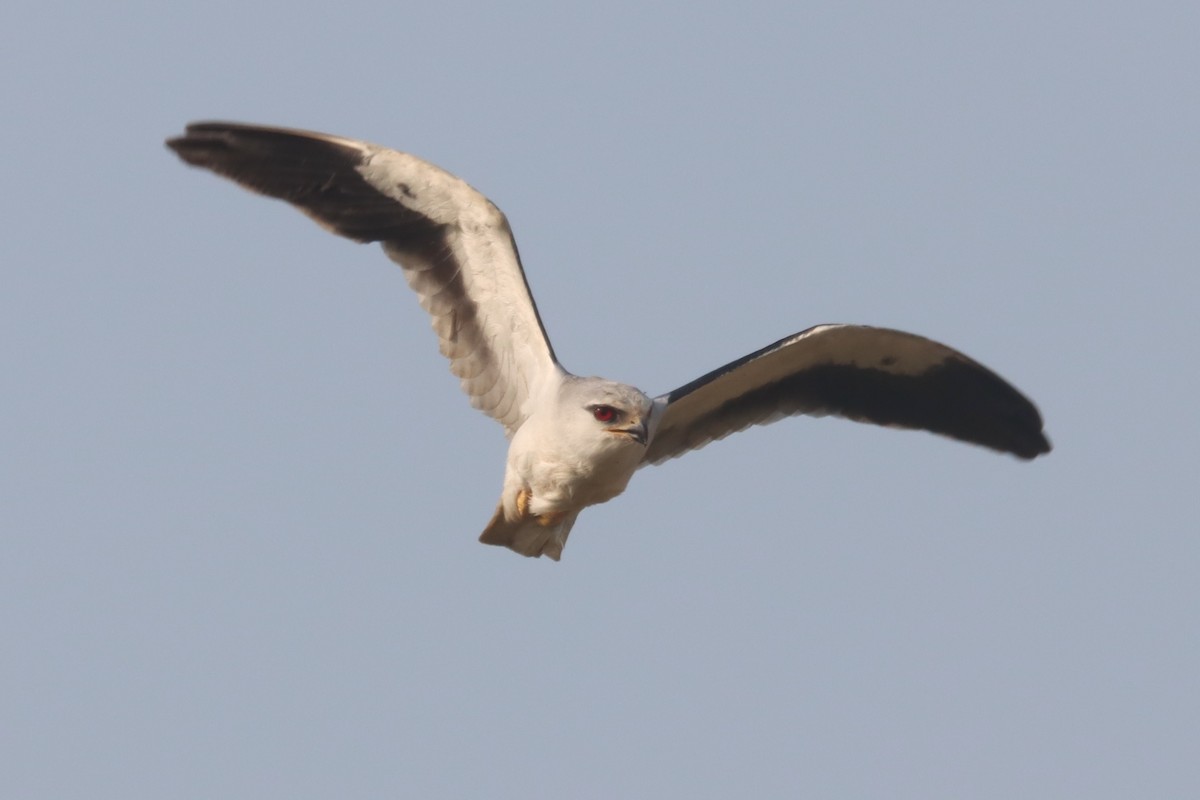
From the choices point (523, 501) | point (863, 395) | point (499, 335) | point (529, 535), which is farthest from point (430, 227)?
point (863, 395)

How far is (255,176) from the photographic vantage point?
13.1 meters

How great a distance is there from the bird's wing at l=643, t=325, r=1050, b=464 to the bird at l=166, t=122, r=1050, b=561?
3cm

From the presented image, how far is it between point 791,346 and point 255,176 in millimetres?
4248

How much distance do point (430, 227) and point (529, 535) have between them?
2418mm

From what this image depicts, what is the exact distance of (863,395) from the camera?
48.5 ft

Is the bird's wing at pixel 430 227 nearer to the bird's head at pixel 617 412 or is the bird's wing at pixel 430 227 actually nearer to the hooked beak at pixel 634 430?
the bird's head at pixel 617 412

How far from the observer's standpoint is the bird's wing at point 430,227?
42.8ft

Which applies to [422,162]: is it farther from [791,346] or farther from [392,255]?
[791,346]

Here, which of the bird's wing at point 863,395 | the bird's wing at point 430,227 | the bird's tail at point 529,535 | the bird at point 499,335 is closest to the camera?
the bird at point 499,335

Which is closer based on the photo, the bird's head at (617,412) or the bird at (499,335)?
the bird's head at (617,412)

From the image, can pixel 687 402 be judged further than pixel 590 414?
Yes

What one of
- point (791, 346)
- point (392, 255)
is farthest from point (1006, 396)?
point (392, 255)

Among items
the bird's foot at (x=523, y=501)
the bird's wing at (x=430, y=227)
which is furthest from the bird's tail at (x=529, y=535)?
the bird's wing at (x=430, y=227)

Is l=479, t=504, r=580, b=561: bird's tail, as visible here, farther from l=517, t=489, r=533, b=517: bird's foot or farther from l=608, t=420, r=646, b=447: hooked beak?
l=608, t=420, r=646, b=447: hooked beak
